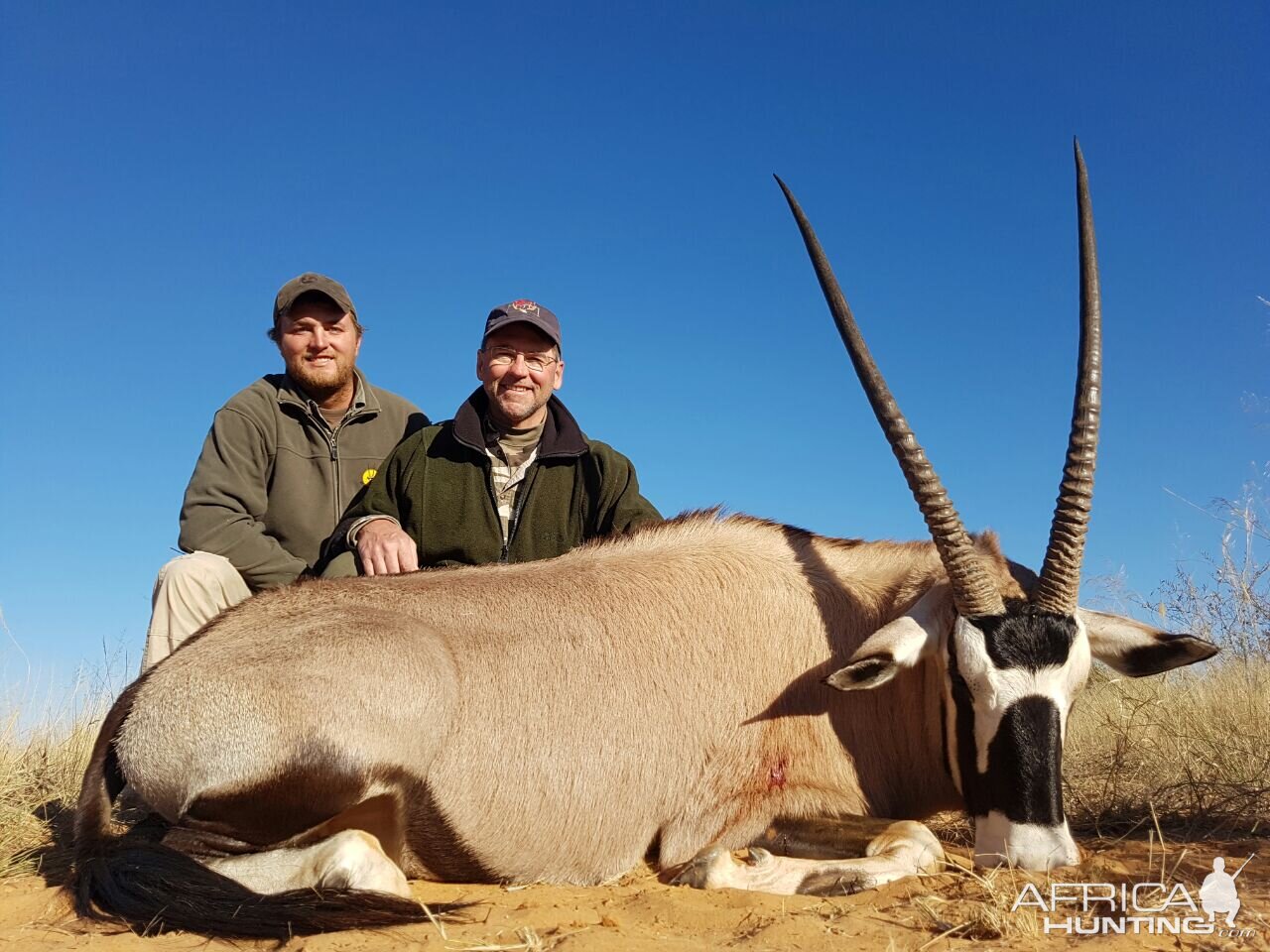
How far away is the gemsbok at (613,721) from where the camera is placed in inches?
147

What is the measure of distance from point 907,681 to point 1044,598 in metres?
0.72

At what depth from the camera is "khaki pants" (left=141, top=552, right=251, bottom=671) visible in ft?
19.5

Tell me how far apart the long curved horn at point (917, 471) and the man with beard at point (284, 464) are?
3.88 meters

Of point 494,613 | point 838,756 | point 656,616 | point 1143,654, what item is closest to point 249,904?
point 494,613

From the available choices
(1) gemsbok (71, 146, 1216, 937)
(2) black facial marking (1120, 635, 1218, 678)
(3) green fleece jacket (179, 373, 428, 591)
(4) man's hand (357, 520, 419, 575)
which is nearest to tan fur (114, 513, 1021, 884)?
(1) gemsbok (71, 146, 1216, 937)

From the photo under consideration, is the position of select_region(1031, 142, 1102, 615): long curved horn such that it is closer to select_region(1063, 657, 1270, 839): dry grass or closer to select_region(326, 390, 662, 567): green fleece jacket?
select_region(1063, 657, 1270, 839): dry grass

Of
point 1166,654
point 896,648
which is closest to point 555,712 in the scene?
point 896,648

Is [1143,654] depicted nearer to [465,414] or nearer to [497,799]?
[497,799]

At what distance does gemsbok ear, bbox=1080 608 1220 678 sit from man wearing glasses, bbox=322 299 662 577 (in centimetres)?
310

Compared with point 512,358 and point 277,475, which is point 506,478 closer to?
point 512,358

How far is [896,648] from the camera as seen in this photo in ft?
13.6

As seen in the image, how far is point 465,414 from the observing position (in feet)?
22.1

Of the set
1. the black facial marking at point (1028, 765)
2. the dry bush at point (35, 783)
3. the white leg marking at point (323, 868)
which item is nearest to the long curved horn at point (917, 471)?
the black facial marking at point (1028, 765)

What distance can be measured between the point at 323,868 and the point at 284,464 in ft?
12.7
